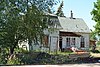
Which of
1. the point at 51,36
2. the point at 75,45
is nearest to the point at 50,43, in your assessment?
the point at 51,36

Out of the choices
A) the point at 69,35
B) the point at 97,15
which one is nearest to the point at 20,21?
the point at 97,15

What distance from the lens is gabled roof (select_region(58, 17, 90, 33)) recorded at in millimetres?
41213

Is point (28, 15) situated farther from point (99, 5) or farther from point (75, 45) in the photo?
point (75, 45)

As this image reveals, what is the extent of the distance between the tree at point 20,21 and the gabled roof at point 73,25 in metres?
20.6

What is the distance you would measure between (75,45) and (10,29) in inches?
904

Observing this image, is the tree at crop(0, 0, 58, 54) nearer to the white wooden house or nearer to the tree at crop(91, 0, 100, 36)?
the tree at crop(91, 0, 100, 36)

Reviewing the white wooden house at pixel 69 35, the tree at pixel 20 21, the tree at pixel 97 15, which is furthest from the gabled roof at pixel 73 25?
the tree at pixel 20 21

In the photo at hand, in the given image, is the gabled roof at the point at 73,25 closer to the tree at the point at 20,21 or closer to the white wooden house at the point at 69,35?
the white wooden house at the point at 69,35

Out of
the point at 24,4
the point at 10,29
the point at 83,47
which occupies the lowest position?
the point at 83,47

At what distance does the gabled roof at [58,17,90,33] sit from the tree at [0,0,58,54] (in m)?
20.6

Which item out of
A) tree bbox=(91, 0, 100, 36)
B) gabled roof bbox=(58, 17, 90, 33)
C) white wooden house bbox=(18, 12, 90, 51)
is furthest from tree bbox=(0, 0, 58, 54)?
gabled roof bbox=(58, 17, 90, 33)

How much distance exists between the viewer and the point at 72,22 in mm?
44062

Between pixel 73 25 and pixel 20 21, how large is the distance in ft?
83.0

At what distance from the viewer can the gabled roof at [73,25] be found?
4121 cm
